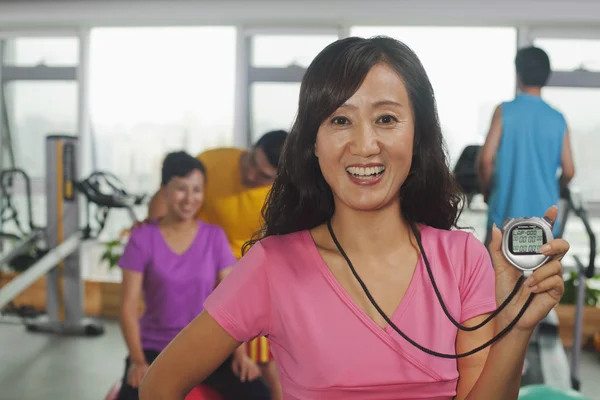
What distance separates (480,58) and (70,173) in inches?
125

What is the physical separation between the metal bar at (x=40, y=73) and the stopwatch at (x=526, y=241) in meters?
5.48

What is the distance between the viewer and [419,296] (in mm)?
950

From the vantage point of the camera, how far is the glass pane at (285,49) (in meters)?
5.41

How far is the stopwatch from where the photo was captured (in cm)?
80

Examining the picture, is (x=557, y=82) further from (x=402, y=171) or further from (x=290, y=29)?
(x=402, y=171)

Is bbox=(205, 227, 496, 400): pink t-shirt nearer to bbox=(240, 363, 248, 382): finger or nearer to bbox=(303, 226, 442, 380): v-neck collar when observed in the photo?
bbox=(303, 226, 442, 380): v-neck collar

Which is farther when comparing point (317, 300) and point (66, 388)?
point (66, 388)

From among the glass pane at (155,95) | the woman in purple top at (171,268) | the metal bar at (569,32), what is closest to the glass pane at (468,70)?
the metal bar at (569,32)

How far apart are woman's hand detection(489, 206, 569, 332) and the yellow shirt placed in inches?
61.6

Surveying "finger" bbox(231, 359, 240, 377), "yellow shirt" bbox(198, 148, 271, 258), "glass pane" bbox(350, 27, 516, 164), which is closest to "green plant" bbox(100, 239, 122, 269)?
"yellow shirt" bbox(198, 148, 271, 258)

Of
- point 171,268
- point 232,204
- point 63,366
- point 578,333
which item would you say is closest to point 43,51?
point 63,366

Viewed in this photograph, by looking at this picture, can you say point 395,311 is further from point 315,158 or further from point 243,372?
point 243,372

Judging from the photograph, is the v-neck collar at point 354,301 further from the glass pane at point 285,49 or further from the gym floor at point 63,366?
the glass pane at point 285,49

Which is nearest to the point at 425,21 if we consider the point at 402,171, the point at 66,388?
the point at 66,388
